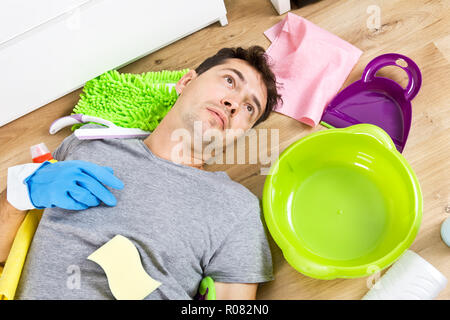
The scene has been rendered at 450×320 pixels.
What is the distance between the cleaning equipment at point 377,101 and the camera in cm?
117

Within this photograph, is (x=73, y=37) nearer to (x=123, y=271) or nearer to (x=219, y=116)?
(x=219, y=116)

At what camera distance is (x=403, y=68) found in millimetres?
1175

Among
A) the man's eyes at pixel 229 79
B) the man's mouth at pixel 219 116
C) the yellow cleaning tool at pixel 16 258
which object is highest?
the man's eyes at pixel 229 79

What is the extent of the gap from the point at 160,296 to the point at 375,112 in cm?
81

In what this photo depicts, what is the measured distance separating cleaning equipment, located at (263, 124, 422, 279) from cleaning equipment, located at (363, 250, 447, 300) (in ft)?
0.20

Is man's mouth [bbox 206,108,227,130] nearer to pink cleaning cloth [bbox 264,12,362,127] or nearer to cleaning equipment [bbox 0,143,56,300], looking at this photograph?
pink cleaning cloth [bbox 264,12,362,127]

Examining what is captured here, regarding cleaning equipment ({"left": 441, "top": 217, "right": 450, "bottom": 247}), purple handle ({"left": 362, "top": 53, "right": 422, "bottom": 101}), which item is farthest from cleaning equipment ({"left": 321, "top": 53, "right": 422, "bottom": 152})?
cleaning equipment ({"left": 441, "top": 217, "right": 450, "bottom": 247})

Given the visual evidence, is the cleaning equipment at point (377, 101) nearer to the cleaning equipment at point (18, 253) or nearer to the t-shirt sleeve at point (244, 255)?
the t-shirt sleeve at point (244, 255)

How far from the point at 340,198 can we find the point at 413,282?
0.28 m

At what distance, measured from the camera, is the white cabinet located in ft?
3.09

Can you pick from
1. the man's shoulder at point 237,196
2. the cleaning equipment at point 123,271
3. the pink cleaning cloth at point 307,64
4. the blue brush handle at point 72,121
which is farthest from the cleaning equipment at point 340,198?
the blue brush handle at point 72,121

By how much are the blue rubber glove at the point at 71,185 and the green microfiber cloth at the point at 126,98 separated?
269mm

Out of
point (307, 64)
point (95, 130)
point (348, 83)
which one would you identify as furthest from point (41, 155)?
point (348, 83)

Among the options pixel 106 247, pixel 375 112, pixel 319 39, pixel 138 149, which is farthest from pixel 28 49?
pixel 375 112
